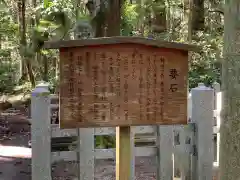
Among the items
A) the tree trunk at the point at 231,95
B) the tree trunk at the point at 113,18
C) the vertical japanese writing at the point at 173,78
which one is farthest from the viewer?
the tree trunk at the point at 113,18

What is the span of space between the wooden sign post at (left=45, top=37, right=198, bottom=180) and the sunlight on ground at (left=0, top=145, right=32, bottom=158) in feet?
18.2

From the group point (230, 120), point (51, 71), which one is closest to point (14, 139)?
point (230, 120)

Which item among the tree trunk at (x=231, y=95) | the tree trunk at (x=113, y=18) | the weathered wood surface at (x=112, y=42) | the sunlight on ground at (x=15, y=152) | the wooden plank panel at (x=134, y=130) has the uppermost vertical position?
the tree trunk at (x=113, y=18)

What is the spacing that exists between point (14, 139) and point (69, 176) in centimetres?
437

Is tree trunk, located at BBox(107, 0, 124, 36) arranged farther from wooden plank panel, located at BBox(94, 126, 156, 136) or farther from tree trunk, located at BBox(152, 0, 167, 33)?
tree trunk, located at BBox(152, 0, 167, 33)

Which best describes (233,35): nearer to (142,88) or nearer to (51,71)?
(142,88)

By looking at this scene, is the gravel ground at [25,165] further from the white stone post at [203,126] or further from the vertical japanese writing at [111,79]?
the vertical japanese writing at [111,79]

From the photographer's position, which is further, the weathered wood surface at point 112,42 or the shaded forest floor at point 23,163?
the shaded forest floor at point 23,163

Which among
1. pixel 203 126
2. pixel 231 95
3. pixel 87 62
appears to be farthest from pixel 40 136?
pixel 231 95

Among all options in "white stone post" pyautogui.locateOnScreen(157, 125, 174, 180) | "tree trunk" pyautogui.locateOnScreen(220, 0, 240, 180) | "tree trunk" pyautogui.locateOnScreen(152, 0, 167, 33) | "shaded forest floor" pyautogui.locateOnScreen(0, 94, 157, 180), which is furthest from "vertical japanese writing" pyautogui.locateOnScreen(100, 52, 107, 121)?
"tree trunk" pyautogui.locateOnScreen(152, 0, 167, 33)

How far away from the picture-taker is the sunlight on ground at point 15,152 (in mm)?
8859

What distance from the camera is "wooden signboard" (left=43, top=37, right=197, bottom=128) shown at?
3.63m

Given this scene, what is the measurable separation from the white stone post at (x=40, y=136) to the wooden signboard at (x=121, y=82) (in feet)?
3.49

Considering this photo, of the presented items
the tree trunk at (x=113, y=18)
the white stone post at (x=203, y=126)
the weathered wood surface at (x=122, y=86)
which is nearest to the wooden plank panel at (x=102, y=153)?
the white stone post at (x=203, y=126)
